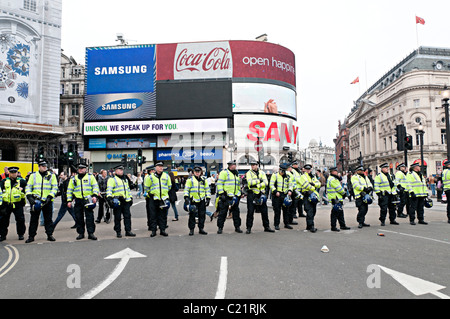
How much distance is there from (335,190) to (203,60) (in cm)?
4791

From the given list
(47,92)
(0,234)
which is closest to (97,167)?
(47,92)

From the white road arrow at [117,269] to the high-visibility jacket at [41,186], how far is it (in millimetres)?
3130

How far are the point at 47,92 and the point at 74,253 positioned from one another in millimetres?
41437

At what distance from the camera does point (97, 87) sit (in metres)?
54.5

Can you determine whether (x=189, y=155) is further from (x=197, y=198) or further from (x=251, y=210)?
(x=251, y=210)

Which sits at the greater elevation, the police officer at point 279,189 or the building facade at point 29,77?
the building facade at point 29,77

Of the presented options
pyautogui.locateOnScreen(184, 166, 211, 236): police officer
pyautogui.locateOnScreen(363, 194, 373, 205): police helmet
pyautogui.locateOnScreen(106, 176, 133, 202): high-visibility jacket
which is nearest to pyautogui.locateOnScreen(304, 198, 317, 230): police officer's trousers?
pyautogui.locateOnScreen(363, 194, 373, 205): police helmet

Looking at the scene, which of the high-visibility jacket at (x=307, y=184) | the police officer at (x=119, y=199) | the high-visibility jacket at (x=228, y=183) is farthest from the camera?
the high-visibility jacket at (x=307, y=184)

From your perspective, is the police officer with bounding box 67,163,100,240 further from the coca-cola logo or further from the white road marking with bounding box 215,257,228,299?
the coca-cola logo

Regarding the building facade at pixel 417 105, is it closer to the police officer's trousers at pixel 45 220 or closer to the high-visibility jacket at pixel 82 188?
the high-visibility jacket at pixel 82 188

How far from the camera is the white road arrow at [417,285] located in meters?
4.23

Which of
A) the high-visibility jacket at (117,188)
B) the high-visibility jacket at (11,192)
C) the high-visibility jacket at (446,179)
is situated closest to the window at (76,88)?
the high-visibility jacket at (11,192)

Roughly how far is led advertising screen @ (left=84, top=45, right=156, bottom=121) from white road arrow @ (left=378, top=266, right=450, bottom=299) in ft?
165

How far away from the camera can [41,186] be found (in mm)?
8719
